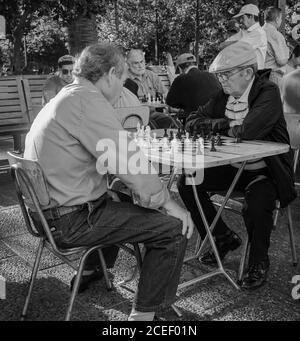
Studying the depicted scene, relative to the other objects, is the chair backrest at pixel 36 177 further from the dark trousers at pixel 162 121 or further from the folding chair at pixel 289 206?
the dark trousers at pixel 162 121

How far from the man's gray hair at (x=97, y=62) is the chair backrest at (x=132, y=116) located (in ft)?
5.00

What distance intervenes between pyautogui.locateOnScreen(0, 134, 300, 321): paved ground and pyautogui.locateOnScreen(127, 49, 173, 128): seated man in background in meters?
2.72

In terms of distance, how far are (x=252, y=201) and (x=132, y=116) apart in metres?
1.47

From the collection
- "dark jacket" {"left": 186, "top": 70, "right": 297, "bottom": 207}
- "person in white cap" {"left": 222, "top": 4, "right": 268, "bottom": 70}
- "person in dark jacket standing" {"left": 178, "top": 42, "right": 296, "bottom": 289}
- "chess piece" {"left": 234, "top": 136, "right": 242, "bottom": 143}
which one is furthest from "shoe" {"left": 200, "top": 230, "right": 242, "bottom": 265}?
"person in white cap" {"left": 222, "top": 4, "right": 268, "bottom": 70}

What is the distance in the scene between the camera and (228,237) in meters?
3.51

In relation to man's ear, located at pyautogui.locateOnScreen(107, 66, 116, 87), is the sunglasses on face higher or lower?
lower

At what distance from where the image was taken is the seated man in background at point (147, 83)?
6.60m

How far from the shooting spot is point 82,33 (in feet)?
27.1

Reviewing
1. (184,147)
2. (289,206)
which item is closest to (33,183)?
(184,147)

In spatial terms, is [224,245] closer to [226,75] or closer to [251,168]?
[251,168]

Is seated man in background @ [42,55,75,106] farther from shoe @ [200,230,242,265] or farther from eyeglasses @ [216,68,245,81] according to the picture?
shoe @ [200,230,242,265]

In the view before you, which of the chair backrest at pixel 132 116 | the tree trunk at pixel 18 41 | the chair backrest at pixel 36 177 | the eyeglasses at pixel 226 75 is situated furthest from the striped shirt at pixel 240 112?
the tree trunk at pixel 18 41

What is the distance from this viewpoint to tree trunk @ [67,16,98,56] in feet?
26.9

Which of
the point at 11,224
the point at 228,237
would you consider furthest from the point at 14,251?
the point at 228,237
